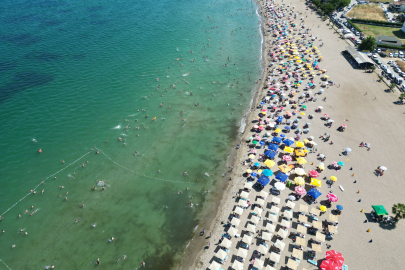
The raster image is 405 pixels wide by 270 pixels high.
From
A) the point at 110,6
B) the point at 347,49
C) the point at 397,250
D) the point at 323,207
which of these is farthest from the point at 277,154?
the point at 110,6

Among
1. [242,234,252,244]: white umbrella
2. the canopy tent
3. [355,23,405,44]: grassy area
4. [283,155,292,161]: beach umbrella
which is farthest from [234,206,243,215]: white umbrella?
[355,23,405,44]: grassy area

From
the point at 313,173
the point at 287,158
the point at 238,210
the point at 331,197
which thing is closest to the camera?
the point at 238,210

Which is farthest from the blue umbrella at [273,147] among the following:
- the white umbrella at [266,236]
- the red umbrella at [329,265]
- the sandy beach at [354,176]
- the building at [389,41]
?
the building at [389,41]

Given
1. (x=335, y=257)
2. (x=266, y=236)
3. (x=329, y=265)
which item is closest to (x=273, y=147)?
(x=266, y=236)

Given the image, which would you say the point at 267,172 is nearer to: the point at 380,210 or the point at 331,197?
the point at 331,197

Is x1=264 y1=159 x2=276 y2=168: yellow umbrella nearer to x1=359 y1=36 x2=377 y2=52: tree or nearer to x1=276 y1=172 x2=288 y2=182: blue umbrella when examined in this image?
x1=276 y1=172 x2=288 y2=182: blue umbrella

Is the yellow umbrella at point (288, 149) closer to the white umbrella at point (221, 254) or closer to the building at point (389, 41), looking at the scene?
the white umbrella at point (221, 254)
